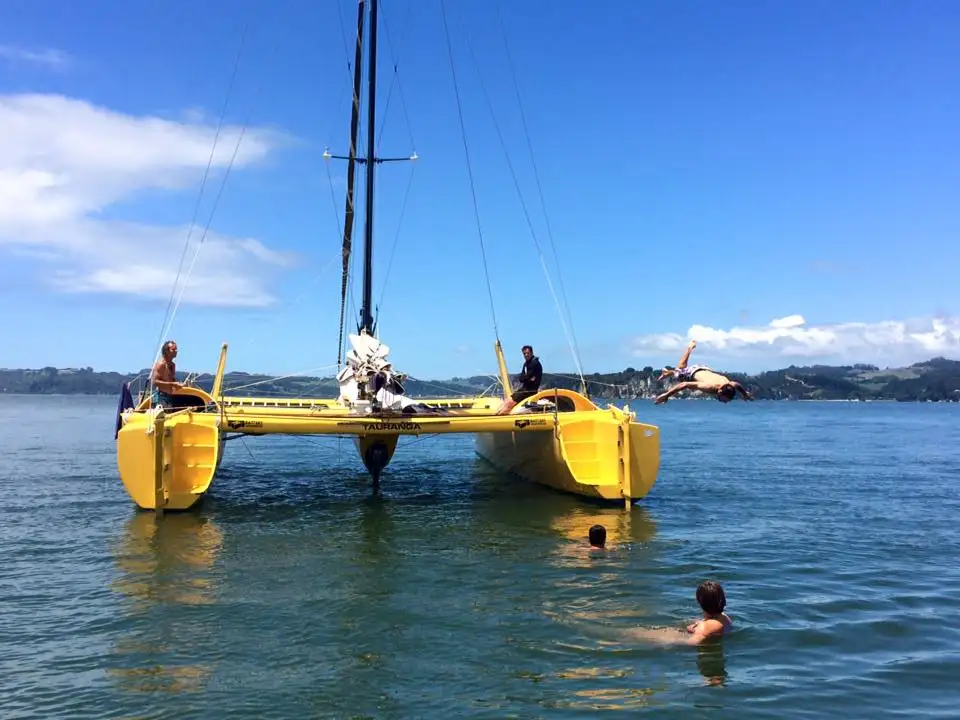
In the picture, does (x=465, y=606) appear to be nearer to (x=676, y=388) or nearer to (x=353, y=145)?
(x=676, y=388)

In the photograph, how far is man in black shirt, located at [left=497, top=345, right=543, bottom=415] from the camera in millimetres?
14367

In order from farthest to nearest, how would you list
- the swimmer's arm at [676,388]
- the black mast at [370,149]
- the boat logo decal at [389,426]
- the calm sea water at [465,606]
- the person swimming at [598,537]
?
the black mast at [370,149], the boat logo decal at [389,426], the person swimming at [598,537], the swimmer's arm at [676,388], the calm sea water at [465,606]

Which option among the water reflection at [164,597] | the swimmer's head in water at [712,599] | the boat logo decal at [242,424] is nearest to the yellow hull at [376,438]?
the boat logo decal at [242,424]

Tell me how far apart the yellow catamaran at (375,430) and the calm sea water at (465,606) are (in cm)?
60

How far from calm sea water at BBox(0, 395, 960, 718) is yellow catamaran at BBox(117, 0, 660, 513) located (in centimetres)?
60

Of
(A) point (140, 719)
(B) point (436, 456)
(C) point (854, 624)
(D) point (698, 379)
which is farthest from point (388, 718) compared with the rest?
(B) point (436, 456)

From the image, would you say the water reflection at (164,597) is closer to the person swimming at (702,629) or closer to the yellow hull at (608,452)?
the person swimming at (702,629)

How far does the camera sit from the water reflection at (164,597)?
19.0 feet

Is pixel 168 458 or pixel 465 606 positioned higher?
pixel 168 458

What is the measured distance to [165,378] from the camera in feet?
41.2

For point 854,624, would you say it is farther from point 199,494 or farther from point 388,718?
point 199,494

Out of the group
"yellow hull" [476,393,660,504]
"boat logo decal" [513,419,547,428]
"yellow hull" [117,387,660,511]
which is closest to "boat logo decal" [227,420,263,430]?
"yellow hull" [117,387,660,511]

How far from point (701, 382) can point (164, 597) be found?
6027 millimetres

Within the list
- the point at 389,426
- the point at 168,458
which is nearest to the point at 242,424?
the point at 168,458
